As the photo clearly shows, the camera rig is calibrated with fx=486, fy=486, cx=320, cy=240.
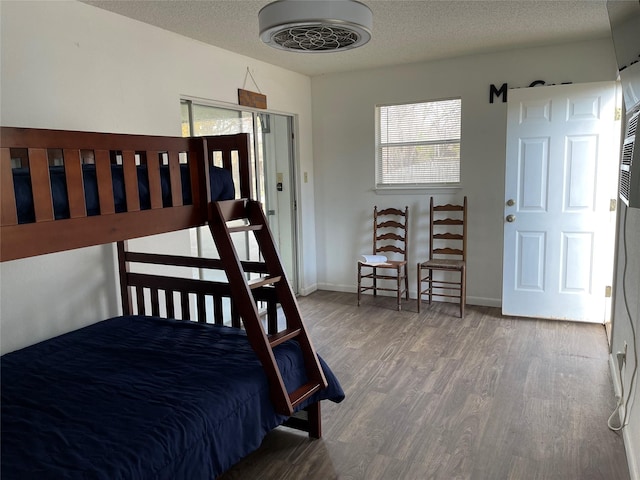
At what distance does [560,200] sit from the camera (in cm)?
402

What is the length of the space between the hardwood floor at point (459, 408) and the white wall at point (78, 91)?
141 cm

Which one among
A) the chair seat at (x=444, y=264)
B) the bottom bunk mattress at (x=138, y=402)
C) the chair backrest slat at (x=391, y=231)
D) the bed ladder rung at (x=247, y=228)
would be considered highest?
the bed ladder rung at (x=247, y=228)

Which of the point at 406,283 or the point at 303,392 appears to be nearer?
the point at 303,392

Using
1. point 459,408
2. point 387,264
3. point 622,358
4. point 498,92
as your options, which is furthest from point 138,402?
point 498,92

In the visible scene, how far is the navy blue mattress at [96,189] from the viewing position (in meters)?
1.52

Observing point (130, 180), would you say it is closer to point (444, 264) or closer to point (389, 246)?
point (444, 264)

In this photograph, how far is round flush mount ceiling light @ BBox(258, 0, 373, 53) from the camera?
7.10 ft

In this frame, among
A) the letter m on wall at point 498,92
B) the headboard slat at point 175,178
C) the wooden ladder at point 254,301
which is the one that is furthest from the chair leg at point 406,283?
the headboard slat at point 175,178

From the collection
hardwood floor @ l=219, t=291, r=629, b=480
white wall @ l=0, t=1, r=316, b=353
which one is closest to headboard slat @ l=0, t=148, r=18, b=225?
white wall @ l=0, t=1, r=316, b=353

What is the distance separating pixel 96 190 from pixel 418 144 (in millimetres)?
3636

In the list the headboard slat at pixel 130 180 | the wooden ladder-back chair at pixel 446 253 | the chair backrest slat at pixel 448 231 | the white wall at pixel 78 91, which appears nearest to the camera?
the headboard slat at pixel 130 180

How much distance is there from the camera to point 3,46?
2.43m

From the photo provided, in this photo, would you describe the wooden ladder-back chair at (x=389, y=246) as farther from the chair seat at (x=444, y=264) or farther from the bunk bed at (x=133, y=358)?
the bunk bed at (x=133, y=358)

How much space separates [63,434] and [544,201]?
149 inches
